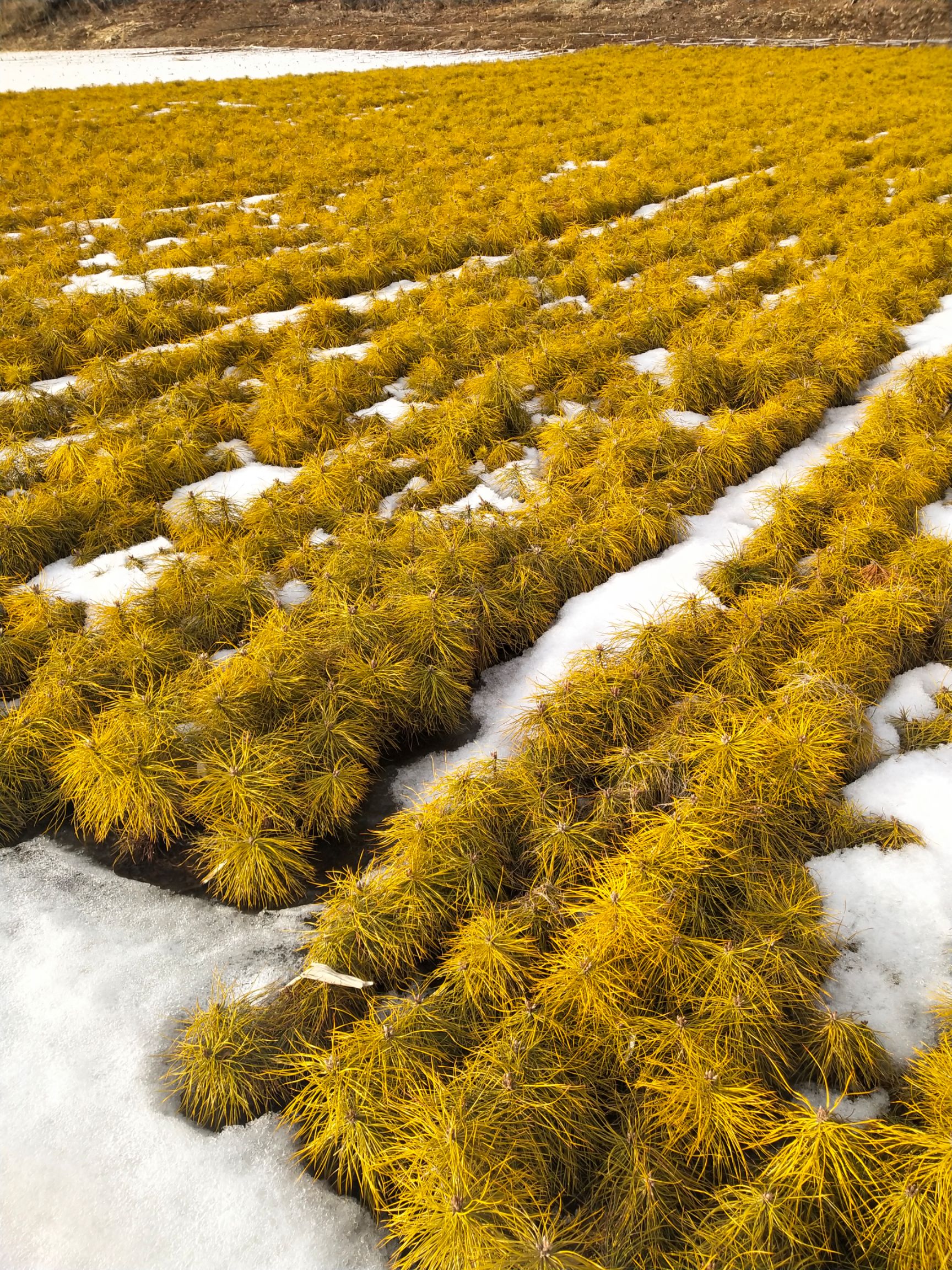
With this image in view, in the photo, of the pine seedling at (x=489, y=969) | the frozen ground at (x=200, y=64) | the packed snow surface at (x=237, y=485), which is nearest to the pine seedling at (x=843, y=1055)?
the pine seedling at (x=489, y=969)

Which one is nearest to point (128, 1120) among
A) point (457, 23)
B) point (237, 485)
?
point (237, 485)

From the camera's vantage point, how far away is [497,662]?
3.74 meters

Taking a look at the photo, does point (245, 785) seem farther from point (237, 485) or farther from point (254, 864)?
point (237, 485)

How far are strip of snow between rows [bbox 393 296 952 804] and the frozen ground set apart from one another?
63.6 ft

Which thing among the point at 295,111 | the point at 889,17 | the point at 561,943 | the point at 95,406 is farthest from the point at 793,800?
the point at 889,17

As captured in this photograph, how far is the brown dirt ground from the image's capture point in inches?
912

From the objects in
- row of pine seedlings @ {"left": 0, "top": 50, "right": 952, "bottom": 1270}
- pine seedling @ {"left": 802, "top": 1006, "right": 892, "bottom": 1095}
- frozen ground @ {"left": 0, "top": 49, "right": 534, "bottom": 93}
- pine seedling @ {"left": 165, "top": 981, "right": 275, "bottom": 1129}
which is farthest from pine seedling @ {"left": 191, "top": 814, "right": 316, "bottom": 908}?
frozen ground @ {"left": 0, "top": 49, "right": 534, "bottom": 93}

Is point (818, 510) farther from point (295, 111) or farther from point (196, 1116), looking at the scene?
point (295, 111)

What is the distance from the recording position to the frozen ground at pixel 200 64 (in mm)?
18188

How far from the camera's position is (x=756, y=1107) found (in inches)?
77.9

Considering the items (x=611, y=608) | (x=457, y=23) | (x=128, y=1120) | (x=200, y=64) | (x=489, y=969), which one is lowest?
(x=128, y=1120)

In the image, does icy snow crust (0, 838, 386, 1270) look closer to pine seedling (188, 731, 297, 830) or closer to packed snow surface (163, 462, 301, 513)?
pine seedling (188, 731, 297, 830)

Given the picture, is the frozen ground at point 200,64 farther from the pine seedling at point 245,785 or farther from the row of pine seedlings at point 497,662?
the pine seedling at point 245,785

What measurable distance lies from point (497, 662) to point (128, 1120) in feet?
7.92
